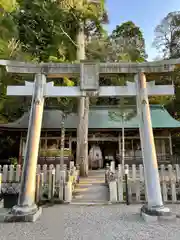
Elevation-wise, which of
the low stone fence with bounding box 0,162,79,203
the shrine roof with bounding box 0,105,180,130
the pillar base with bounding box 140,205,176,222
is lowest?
the pillar base with bounding box 140,205,176,222

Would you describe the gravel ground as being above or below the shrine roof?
below

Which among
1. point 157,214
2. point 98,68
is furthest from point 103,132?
point 157,214

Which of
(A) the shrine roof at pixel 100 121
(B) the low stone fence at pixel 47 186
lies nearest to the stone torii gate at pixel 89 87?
(B) the low stone fence at pixel 47 186

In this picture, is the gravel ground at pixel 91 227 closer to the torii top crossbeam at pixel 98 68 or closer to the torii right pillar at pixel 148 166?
the torii right pillar at pixel 148 166

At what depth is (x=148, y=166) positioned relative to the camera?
14.8ft

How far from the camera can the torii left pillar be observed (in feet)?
13.3

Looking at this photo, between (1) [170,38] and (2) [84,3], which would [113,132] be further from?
(1) [170,38]

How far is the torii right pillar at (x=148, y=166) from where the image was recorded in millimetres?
4078

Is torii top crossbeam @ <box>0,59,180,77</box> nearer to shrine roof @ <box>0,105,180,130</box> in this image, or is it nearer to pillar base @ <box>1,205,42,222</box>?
pillar base @ <box>1,205,42,222</box>

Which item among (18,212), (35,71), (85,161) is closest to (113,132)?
(85,161)

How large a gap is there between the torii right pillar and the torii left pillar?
2376 mm

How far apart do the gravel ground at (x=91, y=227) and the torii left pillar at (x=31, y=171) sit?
0.19m

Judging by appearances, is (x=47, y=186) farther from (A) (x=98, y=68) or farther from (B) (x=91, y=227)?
(A) (x=98, y=68)

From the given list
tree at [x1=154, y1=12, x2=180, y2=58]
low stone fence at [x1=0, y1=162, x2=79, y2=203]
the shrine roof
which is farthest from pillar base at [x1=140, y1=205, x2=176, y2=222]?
tree at [x1=154, y1=12, x2=180, y2=58]
